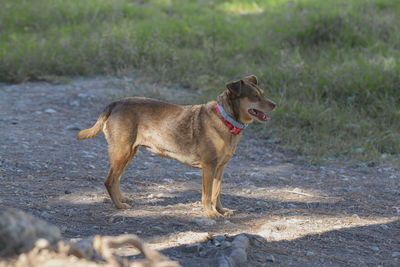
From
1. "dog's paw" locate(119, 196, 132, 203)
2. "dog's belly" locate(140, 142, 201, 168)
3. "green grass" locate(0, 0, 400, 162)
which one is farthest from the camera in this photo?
"green grass" locate(0, 0, 400, 162)

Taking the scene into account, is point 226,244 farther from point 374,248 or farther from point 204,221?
point 374,248

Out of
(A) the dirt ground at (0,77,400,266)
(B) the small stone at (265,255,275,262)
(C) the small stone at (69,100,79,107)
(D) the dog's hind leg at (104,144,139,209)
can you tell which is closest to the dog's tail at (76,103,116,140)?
(D) the dog's hind leg at (104,144,139,209)

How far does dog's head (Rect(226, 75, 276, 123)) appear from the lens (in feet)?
14.7

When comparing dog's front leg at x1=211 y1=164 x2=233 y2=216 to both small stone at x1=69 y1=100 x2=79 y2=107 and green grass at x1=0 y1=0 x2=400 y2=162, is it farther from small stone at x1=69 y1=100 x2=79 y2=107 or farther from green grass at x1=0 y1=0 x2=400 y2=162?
small stone at x1=69 y1=100 x2=79 y2=107

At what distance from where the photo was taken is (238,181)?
586 centimetres

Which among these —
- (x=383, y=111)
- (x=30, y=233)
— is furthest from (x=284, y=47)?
(x=30, y=233)

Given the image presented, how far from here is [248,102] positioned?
4.48m

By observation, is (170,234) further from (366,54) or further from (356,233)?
(366,54)

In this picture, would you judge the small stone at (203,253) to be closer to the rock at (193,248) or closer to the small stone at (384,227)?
the rock at (193,248)

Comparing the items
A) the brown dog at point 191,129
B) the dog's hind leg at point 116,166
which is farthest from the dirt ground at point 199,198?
the brown dog at point 191,129

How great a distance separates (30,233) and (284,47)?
8358mm

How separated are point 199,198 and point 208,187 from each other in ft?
2.14

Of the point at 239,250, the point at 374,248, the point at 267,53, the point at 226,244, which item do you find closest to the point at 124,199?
the point at 226,244

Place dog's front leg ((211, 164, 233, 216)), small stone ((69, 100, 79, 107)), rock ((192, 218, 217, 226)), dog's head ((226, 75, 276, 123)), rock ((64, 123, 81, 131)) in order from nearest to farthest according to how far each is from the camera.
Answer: rock ((192, 218, 217, 226)) → dog's head ((226, 75, 276, 123)) → dog's front leg ((211, 164, 233, 216)) → rock ((64, 123, 81, 131)) → small stone ((69, 100, 79, 107))
